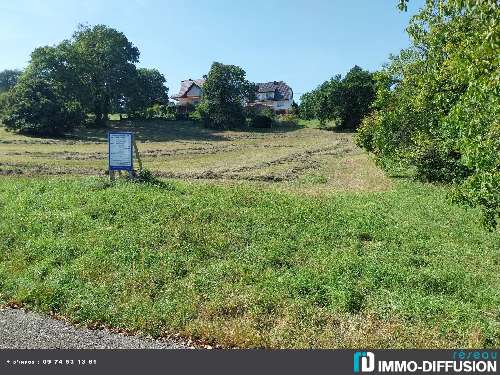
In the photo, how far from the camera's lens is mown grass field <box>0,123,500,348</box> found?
8203 millimetres

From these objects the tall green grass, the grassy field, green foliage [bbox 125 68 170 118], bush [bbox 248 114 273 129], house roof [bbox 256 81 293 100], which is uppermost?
house roof [bbox 256 81 293 100]

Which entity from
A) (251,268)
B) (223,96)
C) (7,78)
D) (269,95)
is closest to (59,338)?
(251,268)

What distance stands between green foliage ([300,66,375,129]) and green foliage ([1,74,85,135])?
1336 inches

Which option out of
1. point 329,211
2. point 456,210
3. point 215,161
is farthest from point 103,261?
point 215,161

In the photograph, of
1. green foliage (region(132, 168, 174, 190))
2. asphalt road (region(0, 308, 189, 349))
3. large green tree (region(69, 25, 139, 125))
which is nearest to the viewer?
asphalt road (region(0, 308, 189, 349))

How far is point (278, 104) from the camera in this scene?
9706 cm

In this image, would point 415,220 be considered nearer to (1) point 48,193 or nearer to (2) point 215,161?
(1) point 48,193

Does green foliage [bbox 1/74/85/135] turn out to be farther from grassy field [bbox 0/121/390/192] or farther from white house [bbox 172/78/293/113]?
white house [bbox 172/78/293/113]

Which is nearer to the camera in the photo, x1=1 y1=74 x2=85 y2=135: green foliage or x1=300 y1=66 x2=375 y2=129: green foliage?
x1=1 y1=74 x2=85 y2=135: green foliage

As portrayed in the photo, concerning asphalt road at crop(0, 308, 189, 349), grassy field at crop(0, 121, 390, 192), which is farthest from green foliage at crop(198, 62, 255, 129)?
asphalt road at crop(0, 308, 189, 349)

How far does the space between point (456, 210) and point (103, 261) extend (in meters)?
13.5

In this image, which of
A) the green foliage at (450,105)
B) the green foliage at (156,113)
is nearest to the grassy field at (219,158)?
the green foliage at (450,105)

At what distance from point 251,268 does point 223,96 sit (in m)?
59.1

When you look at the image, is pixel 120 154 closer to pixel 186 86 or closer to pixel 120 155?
pixel 120 155
